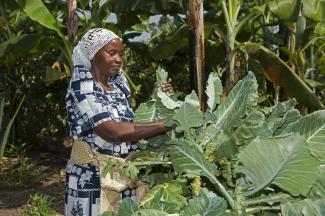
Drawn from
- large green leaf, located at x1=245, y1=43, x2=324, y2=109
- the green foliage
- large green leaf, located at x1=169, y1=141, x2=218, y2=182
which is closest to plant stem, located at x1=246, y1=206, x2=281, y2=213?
the green foliage

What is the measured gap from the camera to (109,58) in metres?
2.17

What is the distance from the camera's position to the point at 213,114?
1710 millimetres

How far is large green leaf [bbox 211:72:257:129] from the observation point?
5.43 feet

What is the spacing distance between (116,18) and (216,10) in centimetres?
107

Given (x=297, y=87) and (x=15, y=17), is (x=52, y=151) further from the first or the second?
(x=297, y=87)

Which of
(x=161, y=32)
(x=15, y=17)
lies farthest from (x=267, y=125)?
(x=161, y=32)

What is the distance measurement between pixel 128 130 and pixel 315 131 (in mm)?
615

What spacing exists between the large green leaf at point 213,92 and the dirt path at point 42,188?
3.32m

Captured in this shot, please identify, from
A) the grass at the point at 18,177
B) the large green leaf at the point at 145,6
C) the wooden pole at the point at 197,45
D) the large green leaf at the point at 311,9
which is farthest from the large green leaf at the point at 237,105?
the grass at the point at 18,177

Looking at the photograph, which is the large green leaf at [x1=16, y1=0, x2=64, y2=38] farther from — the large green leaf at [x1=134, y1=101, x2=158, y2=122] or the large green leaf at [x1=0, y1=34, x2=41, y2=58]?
the large green leaf at [x1=134, y1=101, x2=158, y2=122]

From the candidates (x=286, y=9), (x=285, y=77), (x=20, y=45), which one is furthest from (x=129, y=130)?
(x=20, y=45)

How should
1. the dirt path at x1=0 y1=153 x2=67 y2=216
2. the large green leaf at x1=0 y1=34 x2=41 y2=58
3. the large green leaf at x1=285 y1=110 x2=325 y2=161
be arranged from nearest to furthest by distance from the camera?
the large green leaf at x1=285 y1=110 x2=325 y2=161
the dirt path at x1=0 y1=153 x2=67 y2=216
the large green leaf at x1=0 y1=34 x2=41 y2=58

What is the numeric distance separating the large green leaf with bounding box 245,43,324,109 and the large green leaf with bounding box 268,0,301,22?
0.29 meters

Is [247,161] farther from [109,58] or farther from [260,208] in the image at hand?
[109,58]
